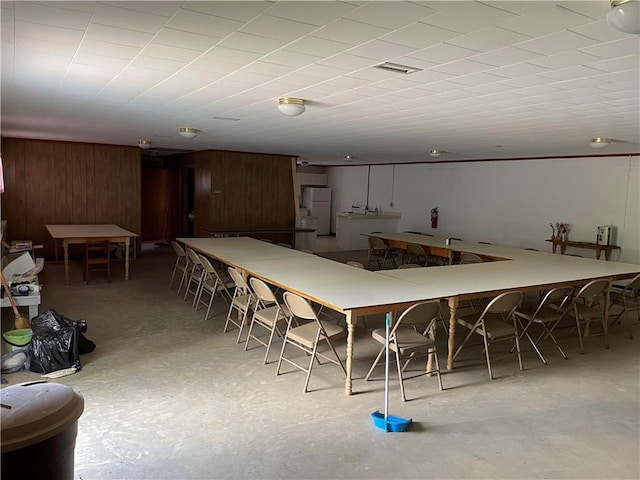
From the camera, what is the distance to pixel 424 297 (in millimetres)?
3686

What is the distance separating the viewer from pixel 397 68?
9.69ft

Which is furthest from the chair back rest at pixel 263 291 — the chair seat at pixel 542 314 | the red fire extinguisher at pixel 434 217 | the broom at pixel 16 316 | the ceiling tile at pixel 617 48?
the red fire extinguisher at pixel 434 217

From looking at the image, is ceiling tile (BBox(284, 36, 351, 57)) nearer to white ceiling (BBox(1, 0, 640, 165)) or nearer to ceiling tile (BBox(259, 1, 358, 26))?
white ceiling (BBox(1, 0, 640, 165))

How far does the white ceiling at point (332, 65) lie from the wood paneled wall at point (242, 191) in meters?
4.30

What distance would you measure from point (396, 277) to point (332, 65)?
223 centimetres

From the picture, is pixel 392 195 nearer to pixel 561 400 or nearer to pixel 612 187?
pixel 612 187

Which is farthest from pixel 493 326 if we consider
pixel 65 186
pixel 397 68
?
pixel 65 186

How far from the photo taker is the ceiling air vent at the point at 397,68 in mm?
2873

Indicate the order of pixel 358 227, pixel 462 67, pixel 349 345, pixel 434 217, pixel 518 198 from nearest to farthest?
pixel 462 67
pixel 349 345
pixel 518 198
pixel 434 217
pixel 358 227

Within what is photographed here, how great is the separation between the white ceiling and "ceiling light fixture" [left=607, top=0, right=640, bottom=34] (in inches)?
3.8

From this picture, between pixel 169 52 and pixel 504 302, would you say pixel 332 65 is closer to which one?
pixel 169 52

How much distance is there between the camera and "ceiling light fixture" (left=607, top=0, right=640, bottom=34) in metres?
1.73

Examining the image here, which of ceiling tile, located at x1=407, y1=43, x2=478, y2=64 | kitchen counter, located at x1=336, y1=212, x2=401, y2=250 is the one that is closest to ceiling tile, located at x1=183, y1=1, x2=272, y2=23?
ceiling tile, located at x1=407, y1=43, x2=478, y2=64

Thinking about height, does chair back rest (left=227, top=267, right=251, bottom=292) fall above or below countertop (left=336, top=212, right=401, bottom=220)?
below
